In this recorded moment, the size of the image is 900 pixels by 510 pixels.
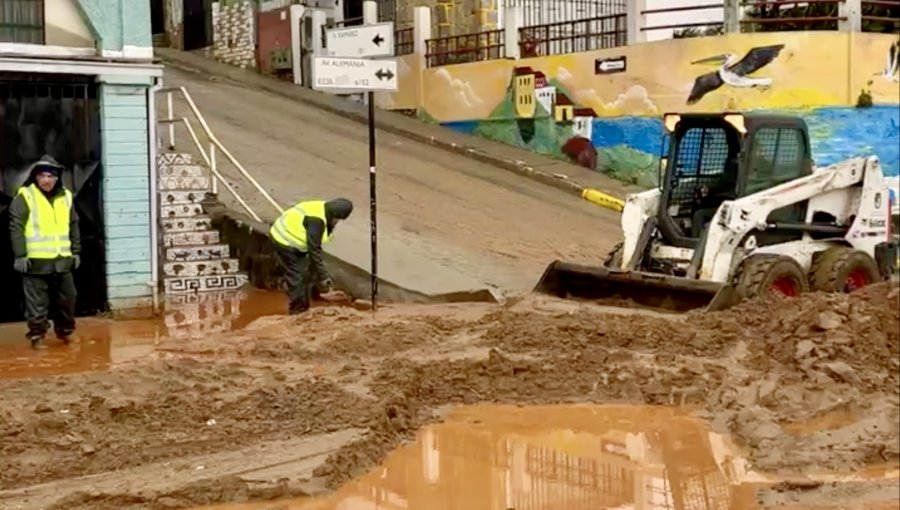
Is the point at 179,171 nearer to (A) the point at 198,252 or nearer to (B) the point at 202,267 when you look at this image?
(A) the point at 198,252

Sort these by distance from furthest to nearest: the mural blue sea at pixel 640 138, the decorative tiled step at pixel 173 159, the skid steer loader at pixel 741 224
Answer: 1. the mural blue sea at pixel 640 138
2. the decorative tiled step at pixel 173 159
3. the skid steer loader at pixel 741 224

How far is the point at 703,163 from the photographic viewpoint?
11.7 metres

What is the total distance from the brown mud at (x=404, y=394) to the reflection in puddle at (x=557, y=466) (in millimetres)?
154

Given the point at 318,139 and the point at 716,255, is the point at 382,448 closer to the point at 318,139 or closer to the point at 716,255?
the point at 716,255

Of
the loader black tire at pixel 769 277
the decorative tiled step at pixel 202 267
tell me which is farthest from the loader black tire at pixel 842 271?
the decorative tiled step at pixel 202 267

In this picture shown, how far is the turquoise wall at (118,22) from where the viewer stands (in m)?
12.4

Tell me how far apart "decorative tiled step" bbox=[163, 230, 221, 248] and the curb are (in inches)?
268

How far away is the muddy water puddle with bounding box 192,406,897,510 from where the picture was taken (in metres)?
6.09

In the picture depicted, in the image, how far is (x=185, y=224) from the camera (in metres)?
14.4

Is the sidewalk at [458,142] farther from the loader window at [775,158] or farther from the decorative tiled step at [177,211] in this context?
the loader window at [775,158]

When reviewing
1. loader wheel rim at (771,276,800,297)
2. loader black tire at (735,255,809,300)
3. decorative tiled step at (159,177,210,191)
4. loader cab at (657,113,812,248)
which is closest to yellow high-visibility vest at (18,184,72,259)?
decorative tiled step at (159,177,210,191)

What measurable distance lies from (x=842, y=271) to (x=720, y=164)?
5.15ft

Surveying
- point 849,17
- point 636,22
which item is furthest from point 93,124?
point 636,22

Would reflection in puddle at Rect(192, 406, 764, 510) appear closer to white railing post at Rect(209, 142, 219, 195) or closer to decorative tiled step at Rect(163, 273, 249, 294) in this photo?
decorative tiled step at Rect(163, 273, 249, 294)
